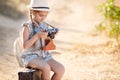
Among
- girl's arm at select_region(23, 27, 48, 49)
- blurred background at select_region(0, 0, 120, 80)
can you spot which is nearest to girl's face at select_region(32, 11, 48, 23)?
girl's arm at select_region(23, 27, 48, 49)

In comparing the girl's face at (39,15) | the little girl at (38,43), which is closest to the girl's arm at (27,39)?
the little girl at (38,43)

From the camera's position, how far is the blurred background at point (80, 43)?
8.29 metres

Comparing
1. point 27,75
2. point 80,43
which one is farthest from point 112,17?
point 27,75

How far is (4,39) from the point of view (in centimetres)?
1121

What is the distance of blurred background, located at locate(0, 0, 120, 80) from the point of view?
8.29m

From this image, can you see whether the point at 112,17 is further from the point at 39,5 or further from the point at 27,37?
the point at 27,37

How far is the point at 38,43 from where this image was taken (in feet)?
19.5

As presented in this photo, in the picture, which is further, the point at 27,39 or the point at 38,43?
the point at 38,43

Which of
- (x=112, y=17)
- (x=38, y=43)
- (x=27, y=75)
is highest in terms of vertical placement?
(x=38, y=43)

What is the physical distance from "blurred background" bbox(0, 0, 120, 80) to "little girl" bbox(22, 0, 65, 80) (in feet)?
1.21

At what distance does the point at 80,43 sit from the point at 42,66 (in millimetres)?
5684

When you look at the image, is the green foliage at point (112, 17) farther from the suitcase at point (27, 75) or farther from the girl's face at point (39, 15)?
the suitcase at point (27, 75)

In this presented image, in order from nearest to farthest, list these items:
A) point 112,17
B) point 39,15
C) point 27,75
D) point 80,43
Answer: point 27,75, point 39,15, point 112,17, point 80,43

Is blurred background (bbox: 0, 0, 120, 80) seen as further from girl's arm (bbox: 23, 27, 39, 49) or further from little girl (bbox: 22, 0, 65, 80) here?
girl's arm (bbox: 23, 27, 39, 49)
